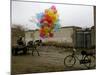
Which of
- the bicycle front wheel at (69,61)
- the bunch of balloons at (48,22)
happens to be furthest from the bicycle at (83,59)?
the bunch of balloons at (48,22)

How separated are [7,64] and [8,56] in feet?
0.37

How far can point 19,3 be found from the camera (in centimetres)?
301

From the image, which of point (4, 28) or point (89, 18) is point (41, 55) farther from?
point (89, 18)

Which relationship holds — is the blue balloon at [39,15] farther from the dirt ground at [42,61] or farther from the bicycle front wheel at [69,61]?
the bicycle front wheel at [69,61]

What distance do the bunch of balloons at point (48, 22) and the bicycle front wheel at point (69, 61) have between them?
17.6 inches

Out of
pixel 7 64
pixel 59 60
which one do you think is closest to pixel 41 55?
pixel 59 60

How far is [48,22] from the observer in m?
3.19

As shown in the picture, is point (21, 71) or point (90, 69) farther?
point (90, 69)

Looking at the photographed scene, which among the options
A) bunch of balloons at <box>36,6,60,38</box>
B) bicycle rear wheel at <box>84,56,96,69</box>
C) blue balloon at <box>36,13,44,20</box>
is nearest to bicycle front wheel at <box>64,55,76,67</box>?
bicycle rear wheel at <box>84,56,96,69</box>

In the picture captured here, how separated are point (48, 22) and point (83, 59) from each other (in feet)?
2.71

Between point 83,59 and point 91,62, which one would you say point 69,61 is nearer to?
point 83,59

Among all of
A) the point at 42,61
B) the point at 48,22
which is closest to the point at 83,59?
the point at 42,61

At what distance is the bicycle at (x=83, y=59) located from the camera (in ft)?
10.8

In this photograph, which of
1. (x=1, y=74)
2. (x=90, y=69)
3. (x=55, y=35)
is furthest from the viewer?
(x=90, y=69)
